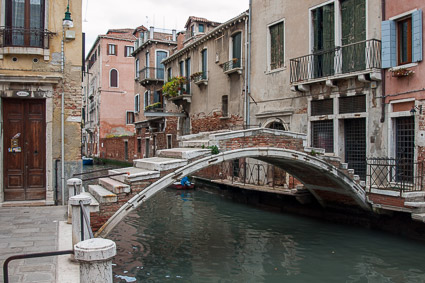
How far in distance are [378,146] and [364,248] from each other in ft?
7.71

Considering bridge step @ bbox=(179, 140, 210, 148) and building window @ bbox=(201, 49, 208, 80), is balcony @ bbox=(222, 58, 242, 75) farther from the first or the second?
bridge step @ bbox=(179, 140, 210, 148)

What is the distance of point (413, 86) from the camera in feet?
27.6

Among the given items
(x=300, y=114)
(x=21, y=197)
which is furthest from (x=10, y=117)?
(x=300, y=114)

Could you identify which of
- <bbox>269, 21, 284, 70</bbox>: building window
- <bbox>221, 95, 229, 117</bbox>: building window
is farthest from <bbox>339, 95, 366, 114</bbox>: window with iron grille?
<bbox>221, 95, 229, 117</bbox>: building window

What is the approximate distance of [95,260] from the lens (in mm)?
3029

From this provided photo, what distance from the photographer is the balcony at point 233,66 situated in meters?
14.0

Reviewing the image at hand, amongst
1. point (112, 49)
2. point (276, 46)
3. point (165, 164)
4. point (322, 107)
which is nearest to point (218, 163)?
point (165, 164)

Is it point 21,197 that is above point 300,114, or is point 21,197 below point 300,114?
below

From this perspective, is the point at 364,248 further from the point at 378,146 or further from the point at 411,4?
the point at 411,4

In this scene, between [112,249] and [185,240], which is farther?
[185,240]

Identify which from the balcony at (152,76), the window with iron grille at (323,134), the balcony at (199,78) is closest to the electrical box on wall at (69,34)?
the window with iron grille at (323,134)

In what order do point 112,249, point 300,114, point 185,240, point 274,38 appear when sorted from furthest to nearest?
point 274,38 → point 300,114 → point 185,240 → point 112,249

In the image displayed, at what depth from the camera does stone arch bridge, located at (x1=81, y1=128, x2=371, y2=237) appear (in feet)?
22.3

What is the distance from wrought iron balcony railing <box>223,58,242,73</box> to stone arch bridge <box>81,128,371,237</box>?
517 centimetres
